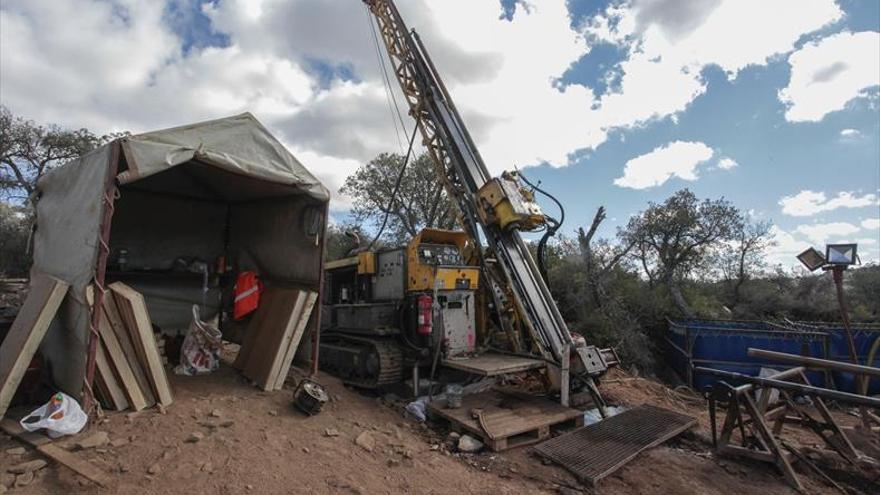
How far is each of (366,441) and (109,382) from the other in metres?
2.34

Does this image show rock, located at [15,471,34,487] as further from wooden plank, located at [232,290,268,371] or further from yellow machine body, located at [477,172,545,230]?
yellow machine body, located at [477,172,545,230]

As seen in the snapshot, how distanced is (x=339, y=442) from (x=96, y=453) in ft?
5.92

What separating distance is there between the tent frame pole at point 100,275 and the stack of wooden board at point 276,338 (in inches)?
62.8

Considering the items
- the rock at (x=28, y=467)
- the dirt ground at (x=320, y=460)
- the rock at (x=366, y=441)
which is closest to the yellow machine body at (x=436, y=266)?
the dirt ground at (x=320, y=460)

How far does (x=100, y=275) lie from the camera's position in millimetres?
3844

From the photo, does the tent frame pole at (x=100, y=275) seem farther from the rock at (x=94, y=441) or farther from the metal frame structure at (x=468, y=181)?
the metal frame structure at (x=468, y=181)

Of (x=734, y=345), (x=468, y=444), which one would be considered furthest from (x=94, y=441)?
(x=734, y=345)

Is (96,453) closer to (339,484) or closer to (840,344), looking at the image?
(339,484)

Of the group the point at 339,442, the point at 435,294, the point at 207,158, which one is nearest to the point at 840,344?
the point at 435,294

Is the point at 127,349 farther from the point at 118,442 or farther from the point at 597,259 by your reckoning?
the point at 597,259

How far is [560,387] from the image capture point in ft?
19.4

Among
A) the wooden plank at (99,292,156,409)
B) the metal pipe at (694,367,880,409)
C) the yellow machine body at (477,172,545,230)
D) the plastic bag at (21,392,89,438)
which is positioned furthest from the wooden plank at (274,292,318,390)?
the metal pipe at (694,367,880,409)

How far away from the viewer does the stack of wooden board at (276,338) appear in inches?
199

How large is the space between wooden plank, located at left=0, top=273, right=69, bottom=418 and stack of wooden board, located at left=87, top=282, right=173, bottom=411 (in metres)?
0.38
